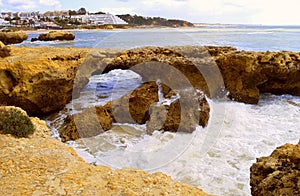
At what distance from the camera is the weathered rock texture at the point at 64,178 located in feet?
13.0

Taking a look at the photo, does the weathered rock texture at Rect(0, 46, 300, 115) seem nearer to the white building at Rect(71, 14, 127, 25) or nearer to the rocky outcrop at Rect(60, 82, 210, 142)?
the rocky outcrop at Rect(60, 82, 210, 142)

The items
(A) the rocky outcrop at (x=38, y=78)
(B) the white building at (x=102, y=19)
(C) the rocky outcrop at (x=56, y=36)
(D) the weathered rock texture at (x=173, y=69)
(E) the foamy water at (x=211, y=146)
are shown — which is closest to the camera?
(E) the foamy water at (x=211, y=146)

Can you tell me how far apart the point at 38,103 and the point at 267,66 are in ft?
28.3

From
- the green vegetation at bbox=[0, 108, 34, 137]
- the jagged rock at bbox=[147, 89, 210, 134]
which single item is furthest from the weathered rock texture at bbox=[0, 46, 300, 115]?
the green vegetation at bbox=[0, 108, 34, 137]

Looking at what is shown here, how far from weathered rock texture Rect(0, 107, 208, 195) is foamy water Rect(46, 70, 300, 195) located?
1.79 m

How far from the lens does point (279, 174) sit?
140 inches

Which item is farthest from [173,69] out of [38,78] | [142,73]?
[38,78]

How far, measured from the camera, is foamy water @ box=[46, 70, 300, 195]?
6223 mm

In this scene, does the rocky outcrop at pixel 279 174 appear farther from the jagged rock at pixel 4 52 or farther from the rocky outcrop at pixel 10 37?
the rocky outcrop at pixel 10 37

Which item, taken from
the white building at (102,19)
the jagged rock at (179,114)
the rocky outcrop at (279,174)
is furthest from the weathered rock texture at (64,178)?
the white building at (102,19)

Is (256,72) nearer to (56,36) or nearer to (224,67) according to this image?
(224,67)

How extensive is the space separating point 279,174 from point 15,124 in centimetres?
489

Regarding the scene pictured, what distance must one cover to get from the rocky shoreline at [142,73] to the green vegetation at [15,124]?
25 cm

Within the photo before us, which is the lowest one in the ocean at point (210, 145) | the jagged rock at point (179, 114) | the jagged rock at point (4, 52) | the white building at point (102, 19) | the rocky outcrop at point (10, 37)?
the ocean at point (210, 145)
